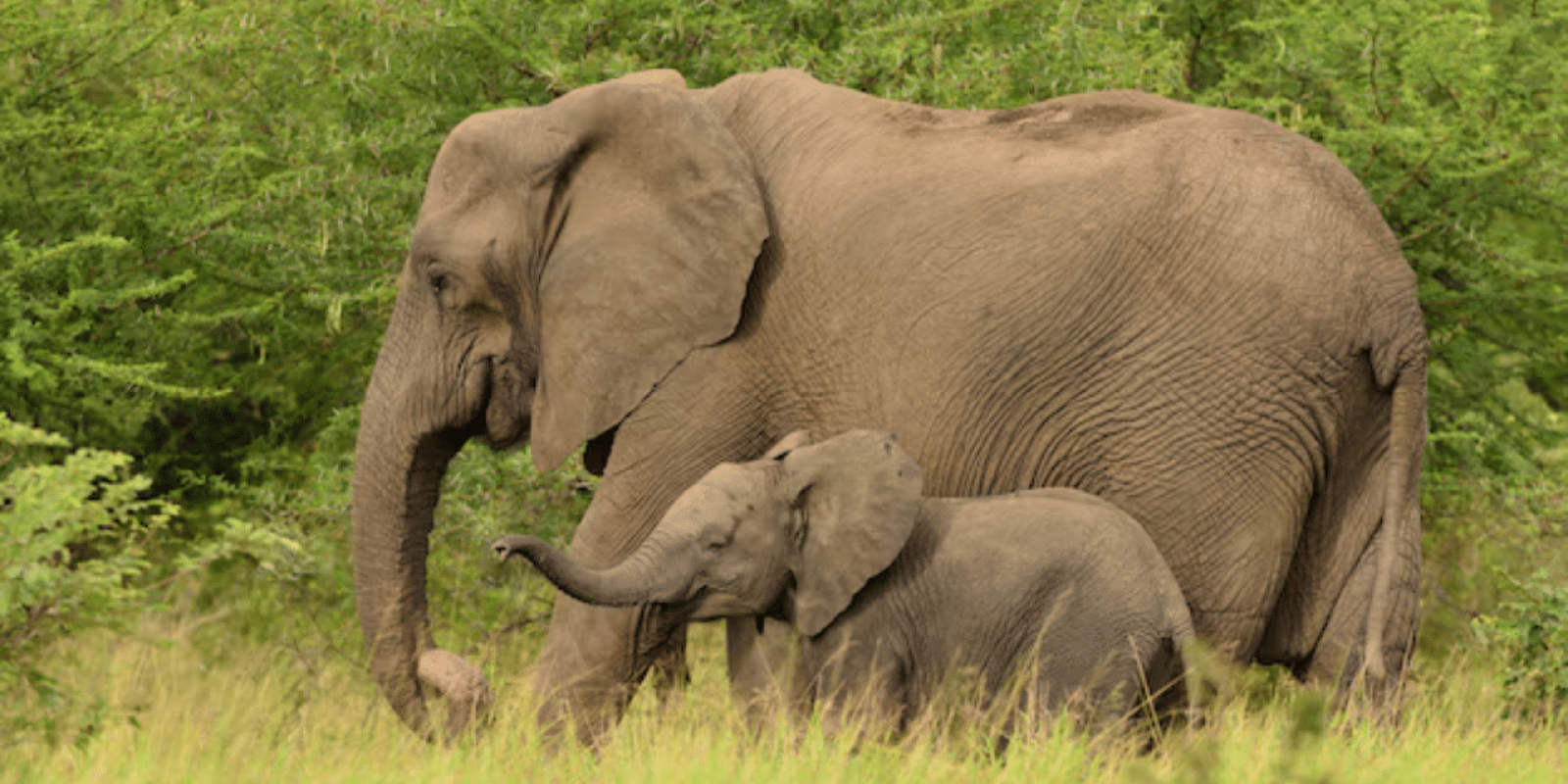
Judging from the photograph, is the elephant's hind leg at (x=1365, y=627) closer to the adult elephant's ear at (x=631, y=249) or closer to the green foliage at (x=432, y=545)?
the adult elephant's ear at (x=631, y=249)

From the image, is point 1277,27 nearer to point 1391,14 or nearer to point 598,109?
point 1391,14

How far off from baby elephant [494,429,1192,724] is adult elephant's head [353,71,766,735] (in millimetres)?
641

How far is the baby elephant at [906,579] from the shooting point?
6.16 meters

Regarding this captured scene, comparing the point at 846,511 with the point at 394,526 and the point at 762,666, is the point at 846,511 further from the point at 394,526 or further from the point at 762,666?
the point at 394,526

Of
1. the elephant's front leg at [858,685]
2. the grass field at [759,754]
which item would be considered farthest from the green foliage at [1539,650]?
the elephant's front leg at [858,685]

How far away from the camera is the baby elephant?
20.2 feet

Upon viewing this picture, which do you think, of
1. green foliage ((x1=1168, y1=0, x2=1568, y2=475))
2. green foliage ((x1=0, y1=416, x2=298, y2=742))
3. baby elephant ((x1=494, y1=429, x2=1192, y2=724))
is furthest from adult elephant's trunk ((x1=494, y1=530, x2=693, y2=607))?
green foliage ((x1=1168, y1=0, x2=1568, y2=475))

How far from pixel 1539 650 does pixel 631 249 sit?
3.71 metres

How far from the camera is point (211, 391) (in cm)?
1070

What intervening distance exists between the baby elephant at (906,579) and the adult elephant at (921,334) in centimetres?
25

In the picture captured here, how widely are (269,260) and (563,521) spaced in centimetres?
222

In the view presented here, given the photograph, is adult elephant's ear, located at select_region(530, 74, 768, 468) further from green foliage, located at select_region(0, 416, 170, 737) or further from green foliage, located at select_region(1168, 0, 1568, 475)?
green foliage, located at select_region(1168, 0, 1568, 475)

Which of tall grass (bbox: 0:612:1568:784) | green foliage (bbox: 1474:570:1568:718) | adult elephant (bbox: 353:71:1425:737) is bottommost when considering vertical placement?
green foliage (bbox: 1474:570:1568:718)

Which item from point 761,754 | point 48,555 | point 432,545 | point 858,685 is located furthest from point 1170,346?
point 432,545
